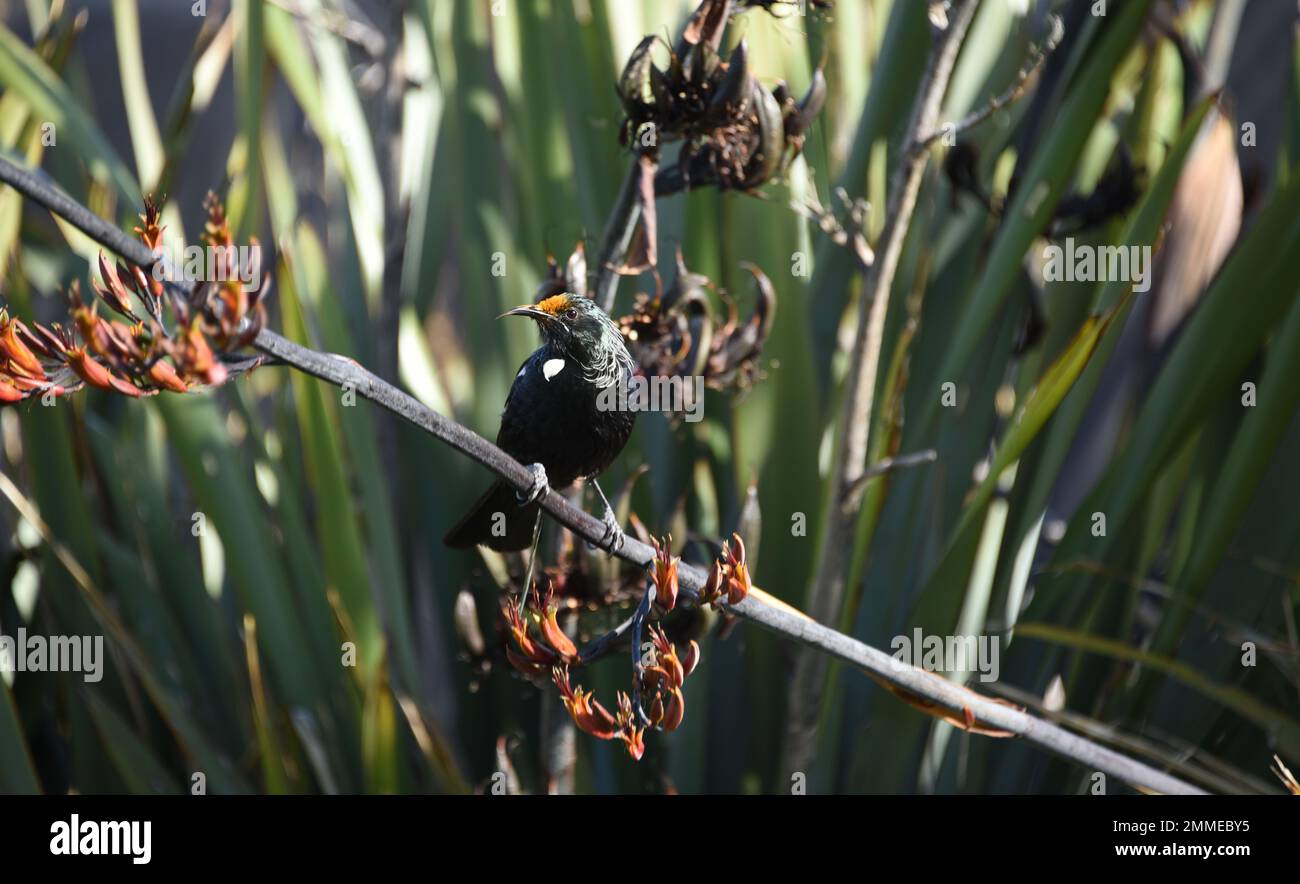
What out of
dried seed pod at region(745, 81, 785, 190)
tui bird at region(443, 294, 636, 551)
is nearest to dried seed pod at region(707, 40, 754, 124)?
dried seed pod at region(745, 81, 785, 190)

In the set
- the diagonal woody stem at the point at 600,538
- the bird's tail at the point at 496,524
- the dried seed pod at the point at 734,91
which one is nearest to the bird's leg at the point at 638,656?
the diagonal woody stem at the point at 600,538

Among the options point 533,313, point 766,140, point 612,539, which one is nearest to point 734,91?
point 766,140

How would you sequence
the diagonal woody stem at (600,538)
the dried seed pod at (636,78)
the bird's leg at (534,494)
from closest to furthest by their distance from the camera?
1. the diagonal woody stem at (600,538)
2. the bird's leg at (534,494)
3. the dried seed pod at (636,78)

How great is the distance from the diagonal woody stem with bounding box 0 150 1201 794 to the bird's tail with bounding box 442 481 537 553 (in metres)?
0.13

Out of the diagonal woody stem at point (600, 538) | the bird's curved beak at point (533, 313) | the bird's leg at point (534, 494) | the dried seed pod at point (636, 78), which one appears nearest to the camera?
the diagonal woody stem at point (600, 538)

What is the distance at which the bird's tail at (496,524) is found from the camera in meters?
0.86

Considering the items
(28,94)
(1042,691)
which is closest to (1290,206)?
(1042,691)

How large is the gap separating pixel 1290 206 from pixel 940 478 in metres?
0.51

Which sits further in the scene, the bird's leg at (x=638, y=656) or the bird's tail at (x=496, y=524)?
the bird's tail at (x=496, y=524)

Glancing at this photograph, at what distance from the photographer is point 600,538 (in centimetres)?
74

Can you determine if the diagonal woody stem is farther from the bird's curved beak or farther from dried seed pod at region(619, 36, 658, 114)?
dried seed pod at region(619, 36, 658, 114)

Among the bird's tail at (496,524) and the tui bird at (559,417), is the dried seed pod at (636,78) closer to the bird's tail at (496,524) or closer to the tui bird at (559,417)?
→ the tui bird at (559,417)

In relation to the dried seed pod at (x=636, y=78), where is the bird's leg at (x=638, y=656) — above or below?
below

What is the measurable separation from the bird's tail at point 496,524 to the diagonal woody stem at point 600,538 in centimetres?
13
